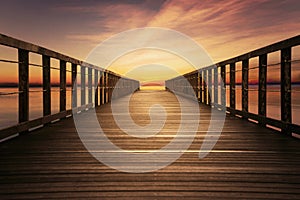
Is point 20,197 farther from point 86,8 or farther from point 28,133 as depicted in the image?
point 86,8

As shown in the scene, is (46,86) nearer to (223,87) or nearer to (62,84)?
(62,84)

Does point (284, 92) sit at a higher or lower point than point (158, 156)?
higher

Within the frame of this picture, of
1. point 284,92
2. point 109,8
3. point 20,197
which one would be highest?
point 109,8

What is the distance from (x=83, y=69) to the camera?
9.32m

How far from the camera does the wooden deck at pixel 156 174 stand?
7.47ft

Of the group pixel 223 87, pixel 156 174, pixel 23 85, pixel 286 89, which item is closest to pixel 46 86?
pixel 23 85

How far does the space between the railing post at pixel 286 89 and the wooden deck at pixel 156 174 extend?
547 millimetres

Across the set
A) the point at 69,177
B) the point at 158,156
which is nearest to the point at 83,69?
the point at 158,156

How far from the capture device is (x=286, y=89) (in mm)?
4789

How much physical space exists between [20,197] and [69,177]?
49 centimetres

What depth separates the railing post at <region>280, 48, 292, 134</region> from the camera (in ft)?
15.4

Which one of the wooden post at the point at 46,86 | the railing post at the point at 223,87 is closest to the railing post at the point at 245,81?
the railing post at the point at 223,87

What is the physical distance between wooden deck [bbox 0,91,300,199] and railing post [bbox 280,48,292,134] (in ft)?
1.79

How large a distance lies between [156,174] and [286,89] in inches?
108
